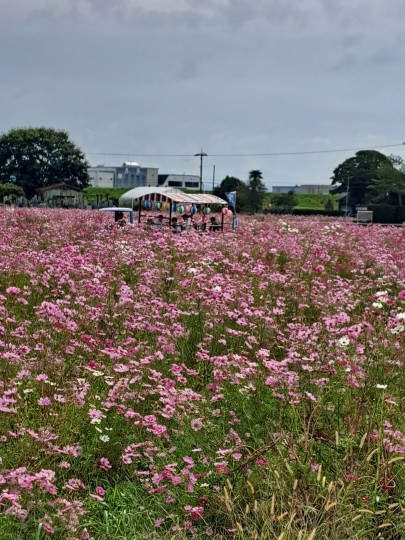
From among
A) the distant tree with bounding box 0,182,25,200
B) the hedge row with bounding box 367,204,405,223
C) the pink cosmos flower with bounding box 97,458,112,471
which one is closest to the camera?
the pink cosmos flower with bounding box 97,458,112,471

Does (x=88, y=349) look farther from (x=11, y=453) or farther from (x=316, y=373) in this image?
(x=316, y=373)

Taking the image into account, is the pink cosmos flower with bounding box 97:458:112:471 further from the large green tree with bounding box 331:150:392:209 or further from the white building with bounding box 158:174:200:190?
the white building with bounding box 158:174:200:190

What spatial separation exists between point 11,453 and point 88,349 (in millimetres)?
1296

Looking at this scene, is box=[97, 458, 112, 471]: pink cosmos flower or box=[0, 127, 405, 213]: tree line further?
box=[0, 127, 405, 213]: tree line

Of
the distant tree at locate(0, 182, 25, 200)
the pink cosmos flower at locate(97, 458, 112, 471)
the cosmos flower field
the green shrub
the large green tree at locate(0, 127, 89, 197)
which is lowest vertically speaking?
the pink cosmos flower at locate(97, 458, 112, 471)

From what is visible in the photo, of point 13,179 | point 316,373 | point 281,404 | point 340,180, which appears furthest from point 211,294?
point 340,180

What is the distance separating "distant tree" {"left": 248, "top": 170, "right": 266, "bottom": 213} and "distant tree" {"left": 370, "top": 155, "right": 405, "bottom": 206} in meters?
14.3

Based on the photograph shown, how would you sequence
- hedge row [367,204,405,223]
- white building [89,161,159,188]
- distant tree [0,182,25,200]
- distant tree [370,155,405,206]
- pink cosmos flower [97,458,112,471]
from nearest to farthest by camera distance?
pink cosmos flower [97,458,112,471]
hedge row [367,204,405,223]
distant tree [0,182,25,200]
distant tree [370,155,405,206]
white building [89,161,159,188]

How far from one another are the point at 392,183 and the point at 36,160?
141ft

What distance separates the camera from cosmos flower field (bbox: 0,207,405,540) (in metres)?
2.60

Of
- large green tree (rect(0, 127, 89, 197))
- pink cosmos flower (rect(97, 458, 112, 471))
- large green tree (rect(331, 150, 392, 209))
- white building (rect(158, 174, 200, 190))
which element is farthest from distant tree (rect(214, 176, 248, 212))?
white building (rect(158, 174, 200, 190))

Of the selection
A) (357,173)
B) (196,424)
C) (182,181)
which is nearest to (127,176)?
(182,181)

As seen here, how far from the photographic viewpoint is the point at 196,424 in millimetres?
3254

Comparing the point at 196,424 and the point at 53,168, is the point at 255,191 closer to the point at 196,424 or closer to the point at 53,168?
the point at 53,168
